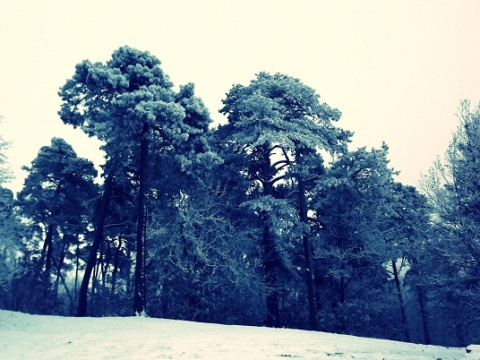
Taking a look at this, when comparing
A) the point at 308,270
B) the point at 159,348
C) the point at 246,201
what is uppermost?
the point at 246,201

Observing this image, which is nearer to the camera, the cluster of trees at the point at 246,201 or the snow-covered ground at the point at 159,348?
the snow-covered ground at the point at 159,348

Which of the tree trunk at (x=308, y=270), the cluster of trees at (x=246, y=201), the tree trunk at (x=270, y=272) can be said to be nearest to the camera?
the cluster of trees at (x=246, y=201)

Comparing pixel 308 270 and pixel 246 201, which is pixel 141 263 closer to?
pixel 246 201

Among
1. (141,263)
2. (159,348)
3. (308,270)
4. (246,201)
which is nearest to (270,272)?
(308,270)

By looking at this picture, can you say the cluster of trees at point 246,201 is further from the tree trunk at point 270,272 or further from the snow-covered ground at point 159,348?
the snow-covered ground at point 159,348

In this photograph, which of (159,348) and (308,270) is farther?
(308,270)

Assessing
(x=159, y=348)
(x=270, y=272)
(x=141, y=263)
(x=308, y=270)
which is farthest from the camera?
(x=270, y=272)

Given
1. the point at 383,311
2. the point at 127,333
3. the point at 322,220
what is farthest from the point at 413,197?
the point at 127,333

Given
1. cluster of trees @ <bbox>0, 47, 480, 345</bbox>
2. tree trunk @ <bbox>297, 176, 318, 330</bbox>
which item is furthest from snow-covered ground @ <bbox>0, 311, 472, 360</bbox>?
tree trunk @ <bbox>297, 176, 318, 330</bbox>

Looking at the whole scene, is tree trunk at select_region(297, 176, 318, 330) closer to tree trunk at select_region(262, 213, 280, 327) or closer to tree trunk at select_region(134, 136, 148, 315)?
tree trunk at select_region(262, 213, 280, 327)

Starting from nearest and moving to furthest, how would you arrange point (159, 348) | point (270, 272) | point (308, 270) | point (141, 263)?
point (159, 348) < point (141, 263) < point (308, 270) < point (270, 272)

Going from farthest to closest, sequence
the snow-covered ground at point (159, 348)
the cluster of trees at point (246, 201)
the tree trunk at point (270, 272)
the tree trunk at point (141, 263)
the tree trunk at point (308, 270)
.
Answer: the tree trunk at point (270, 272) → the tree trunk at point (308, 270) → the cluster of trees at point (246, 201) → the tree trunk at point (141, 263) → the snow-covered ground at point (159, 348)

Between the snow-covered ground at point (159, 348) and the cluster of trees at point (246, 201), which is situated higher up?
the cluster of trees at point (246, 201)

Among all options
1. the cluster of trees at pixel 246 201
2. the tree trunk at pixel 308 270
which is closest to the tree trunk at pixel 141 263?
the cluster of trees at pixel 246 201
